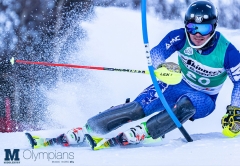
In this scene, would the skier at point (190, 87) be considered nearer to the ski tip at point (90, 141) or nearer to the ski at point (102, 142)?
the ski at point (102, 142)

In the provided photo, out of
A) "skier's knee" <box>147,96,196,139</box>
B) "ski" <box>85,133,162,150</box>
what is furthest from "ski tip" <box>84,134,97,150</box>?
"skier's knee" <box>147,96,196,139</box>

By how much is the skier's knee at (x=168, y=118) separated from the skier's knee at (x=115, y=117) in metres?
0.23

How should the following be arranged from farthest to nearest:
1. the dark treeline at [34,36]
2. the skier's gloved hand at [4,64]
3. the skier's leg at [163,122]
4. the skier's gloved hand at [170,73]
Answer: the skier's gloved hand at [4,64]
the dark treeline at [34,36]
the skier's leg at [163,122]
the skier's gloved hand at [170,73]

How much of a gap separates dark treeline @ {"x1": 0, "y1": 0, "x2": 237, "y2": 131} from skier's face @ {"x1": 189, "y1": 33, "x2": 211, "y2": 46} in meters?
3.31

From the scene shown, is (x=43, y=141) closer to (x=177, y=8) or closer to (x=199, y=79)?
(x=199, y=79)

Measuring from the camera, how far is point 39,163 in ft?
11.5

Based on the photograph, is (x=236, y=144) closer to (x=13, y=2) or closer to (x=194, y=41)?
(x=194, y=41)

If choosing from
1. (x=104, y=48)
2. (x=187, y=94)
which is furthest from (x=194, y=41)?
(x=104, y=48)

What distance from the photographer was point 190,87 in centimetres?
425

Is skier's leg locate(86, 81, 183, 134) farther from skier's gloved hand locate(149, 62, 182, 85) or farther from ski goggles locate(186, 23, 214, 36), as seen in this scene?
ski goggles locate(186, 23, 214, 36)

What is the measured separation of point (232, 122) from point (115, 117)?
35.7 inches

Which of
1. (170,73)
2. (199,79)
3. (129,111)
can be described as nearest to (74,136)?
(129,111)

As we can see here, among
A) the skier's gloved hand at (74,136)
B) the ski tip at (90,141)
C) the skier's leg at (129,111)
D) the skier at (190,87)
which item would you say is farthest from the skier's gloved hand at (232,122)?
the skier's gloved hand at (74,136)

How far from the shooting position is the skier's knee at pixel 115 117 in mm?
4113
